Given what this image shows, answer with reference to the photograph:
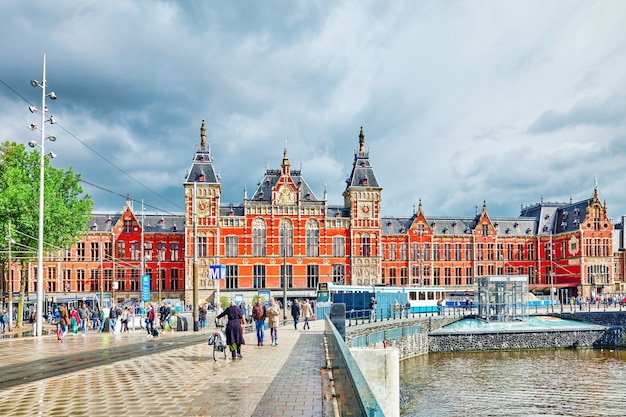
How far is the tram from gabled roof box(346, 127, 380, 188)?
14.7 m

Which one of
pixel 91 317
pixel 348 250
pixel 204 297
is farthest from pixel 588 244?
pixel 91 317

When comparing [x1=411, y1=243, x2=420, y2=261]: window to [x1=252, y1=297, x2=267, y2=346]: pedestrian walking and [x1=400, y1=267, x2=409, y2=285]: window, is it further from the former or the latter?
[x1=252, y1=297, x2=267, y2=346]: pedestrian walking

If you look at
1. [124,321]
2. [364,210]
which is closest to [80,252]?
[364,210]

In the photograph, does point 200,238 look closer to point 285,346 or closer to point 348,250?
point 348,250

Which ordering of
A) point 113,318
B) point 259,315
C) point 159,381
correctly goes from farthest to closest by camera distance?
point 113,318 < point 259,315 < point 159,381

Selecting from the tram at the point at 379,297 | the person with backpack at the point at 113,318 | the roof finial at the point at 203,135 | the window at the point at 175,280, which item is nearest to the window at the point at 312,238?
the tram at the point at 379,297

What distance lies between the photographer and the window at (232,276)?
221 ft

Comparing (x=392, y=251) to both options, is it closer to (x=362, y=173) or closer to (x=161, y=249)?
(x=362, y=173)

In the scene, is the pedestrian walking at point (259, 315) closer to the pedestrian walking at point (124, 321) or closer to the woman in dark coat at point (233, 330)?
the woman in dark coat at point (233, 330)

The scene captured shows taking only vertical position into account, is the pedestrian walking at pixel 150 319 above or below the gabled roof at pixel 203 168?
below

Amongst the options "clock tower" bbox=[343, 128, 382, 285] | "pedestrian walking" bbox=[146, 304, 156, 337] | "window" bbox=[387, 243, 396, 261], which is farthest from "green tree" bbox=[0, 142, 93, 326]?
"window" bbox=[387, 243, 396, 261]

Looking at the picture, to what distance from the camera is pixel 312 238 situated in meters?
68.9

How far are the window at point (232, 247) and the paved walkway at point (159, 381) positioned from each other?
43.9m

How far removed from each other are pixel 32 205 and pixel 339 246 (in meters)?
36.2
